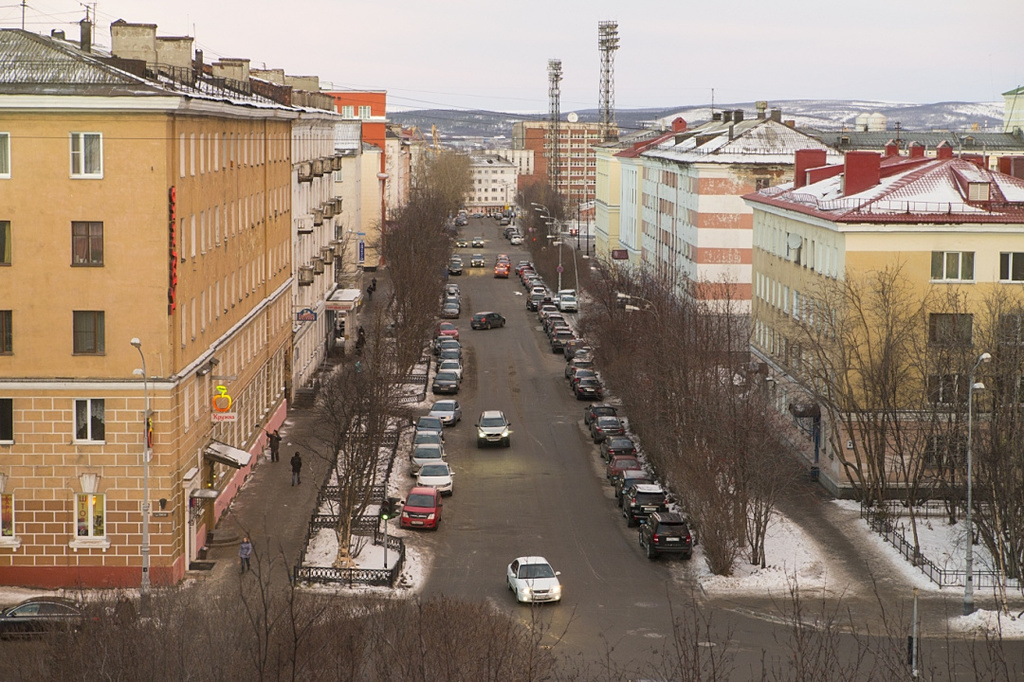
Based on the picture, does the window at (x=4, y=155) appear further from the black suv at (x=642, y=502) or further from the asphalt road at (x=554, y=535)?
the black suv at (x=642, y=502)

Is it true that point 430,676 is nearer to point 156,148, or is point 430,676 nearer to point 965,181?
point 156,148

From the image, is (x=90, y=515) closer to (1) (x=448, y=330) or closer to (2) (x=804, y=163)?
(2) (x=804, y=163)

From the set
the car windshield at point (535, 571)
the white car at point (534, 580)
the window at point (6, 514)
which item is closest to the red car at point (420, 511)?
the white car at point (534, 580)

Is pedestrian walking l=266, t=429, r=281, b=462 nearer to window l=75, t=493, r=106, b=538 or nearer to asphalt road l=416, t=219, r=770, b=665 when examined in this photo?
asphalt road l=416, t=219, r=770, b=665

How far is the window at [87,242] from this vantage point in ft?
102

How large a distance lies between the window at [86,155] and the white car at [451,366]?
110 feet

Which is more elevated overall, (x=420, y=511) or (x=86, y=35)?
(x=86, y=35)

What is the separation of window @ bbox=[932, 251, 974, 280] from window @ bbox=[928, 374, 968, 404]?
420 cm

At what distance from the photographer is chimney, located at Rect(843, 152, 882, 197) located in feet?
148

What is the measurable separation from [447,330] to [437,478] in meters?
37.8

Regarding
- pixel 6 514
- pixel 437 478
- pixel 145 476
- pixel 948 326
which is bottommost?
pixel 437 478

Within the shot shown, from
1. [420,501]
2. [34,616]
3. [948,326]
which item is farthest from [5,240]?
[948,326]

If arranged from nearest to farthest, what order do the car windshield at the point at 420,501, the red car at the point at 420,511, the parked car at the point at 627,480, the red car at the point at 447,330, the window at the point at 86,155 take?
the window at the point at 86,155
the red car at the point at 420,511
the car windshield at the point at 420,501
the parked car at the point at 627,480
the red car at the point at 447,330

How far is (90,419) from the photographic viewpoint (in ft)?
102
